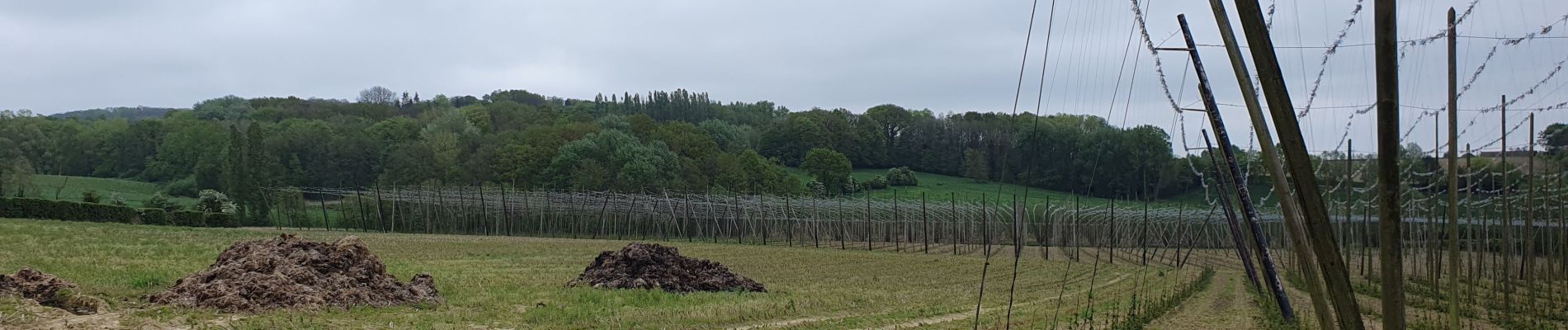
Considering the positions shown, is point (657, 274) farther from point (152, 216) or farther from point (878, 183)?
point (878, 183)

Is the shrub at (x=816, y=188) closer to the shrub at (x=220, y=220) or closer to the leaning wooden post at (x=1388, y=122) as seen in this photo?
the shrub at (x=220, y=220)

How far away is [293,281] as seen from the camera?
1326 centimetres

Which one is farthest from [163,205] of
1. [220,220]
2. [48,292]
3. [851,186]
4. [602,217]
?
[851,186]

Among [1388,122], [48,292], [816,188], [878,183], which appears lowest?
[48,292]

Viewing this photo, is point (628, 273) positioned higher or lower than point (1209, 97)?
lower

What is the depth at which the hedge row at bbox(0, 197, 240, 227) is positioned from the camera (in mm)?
36531

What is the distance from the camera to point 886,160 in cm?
10762

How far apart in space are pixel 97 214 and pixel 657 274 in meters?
32.8

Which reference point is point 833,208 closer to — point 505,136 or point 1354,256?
point 1354,256

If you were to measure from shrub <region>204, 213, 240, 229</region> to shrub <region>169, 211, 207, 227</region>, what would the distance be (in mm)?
364

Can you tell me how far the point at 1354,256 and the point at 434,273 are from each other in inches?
1410

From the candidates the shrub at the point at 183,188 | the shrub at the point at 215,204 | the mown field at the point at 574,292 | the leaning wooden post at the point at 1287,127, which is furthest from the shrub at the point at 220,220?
the leaning wooden post at the point at 1287,127

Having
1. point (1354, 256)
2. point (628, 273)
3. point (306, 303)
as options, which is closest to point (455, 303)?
point (306, 303)

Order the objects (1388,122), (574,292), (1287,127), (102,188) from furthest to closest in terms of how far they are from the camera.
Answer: (102,188)
(574,292)
(1287,127)
(1388,122)
